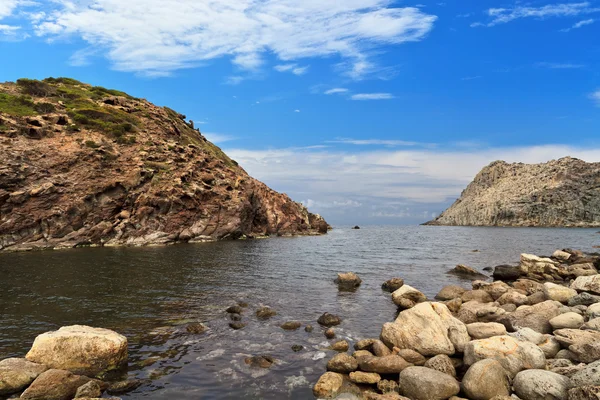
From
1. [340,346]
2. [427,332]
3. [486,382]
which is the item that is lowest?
[340,346]

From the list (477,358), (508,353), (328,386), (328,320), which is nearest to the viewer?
(328,386)

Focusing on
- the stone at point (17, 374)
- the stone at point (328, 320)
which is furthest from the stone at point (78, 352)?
the stone at point (328, 320)

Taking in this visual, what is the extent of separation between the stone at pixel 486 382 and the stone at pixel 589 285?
16187mm

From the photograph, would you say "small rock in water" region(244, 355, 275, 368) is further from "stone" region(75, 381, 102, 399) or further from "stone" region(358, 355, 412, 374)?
"stone" region(75, 381, 102, 399)

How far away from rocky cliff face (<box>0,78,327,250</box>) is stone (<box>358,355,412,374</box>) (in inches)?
2538

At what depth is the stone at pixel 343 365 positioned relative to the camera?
13805 mm

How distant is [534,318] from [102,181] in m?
75.3

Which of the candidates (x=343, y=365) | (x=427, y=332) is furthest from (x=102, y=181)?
(x=427, y=332)

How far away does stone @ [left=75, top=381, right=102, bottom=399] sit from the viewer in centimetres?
1109

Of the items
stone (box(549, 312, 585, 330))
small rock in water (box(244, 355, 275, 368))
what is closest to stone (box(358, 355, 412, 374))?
small rock in water (box(244, 355, 275, 368))

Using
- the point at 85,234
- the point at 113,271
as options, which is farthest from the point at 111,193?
the point at 113,271

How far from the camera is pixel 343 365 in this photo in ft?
45.4

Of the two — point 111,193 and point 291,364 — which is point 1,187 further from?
point 291,364

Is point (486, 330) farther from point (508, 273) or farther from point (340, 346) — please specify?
point (508, 273)
